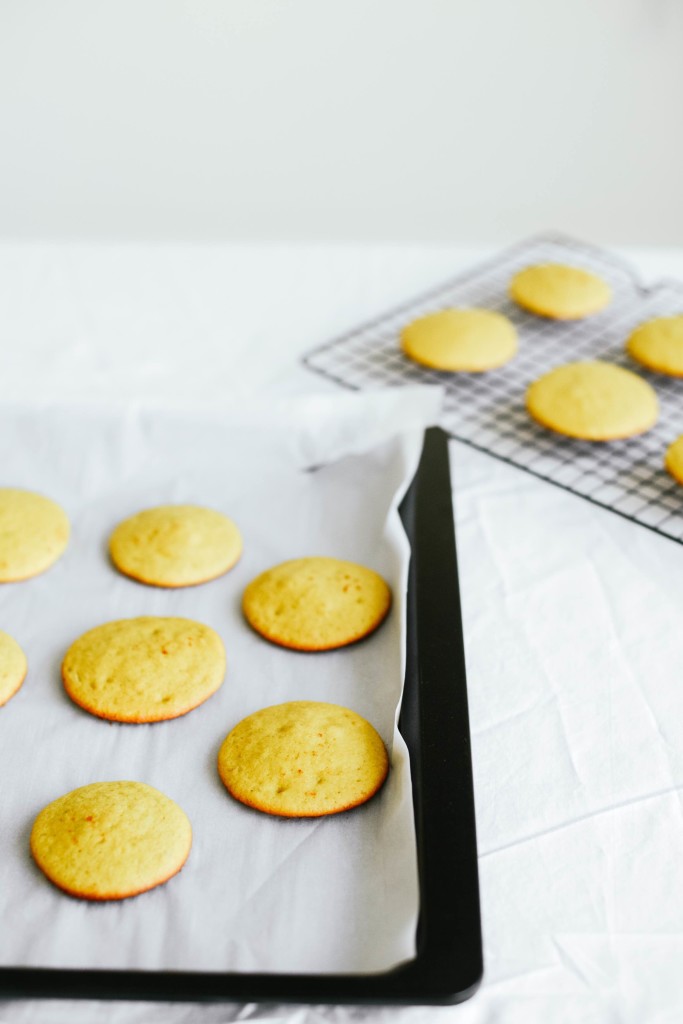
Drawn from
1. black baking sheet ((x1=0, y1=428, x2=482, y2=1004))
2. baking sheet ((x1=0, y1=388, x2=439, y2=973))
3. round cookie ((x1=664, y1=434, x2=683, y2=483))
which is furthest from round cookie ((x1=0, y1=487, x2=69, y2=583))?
round cookie ((x1=664, y1=434, x2=683, y2=483))

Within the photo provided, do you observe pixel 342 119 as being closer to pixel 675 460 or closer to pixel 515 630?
pixel 675 460

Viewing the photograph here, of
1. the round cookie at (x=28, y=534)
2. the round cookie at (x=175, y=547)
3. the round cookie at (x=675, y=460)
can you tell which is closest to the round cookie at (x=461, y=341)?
the round cookie at (x=675, y=460)

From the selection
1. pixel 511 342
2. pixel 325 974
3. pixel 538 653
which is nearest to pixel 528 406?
pixel 511 342

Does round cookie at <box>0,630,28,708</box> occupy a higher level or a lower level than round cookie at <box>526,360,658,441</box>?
lower

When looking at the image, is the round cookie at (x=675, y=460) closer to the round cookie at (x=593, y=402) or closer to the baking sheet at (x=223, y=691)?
the round cookie at (x=593, y=402)

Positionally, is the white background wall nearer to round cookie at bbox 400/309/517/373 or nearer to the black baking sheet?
round cookie at bbox 400/309/517/373

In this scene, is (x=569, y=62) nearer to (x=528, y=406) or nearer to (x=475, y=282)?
(x=475, y=282)
